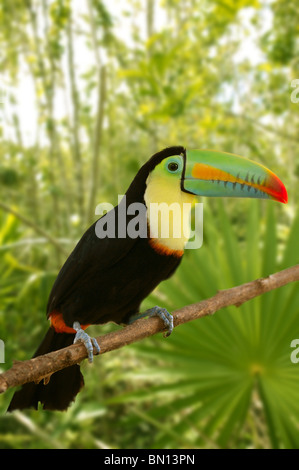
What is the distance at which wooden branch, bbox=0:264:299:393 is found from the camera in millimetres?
691

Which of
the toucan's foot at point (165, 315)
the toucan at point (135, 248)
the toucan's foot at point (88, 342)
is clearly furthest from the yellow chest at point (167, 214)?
the toucan's foot at point (88, 342)

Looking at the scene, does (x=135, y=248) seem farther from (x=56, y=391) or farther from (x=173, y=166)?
(x=56, y=391)

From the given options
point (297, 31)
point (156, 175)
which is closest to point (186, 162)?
point (156, 175)

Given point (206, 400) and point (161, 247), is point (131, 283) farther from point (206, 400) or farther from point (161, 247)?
point (206, 400)

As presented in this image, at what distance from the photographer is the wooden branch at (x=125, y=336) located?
2.27 ft

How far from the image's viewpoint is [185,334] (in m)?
1.55

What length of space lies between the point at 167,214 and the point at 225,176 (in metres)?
0.19

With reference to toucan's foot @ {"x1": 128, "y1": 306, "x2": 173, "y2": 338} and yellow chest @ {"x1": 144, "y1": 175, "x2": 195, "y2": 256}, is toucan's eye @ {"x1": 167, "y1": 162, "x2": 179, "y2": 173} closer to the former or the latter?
yellow chest @ {"x1": 144, "y1": 175, "x2": 195, "y2": 256}

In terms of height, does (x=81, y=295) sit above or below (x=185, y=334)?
below

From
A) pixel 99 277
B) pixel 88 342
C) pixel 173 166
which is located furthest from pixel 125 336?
pixel 173 166

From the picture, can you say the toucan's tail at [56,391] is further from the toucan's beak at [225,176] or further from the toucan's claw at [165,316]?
the toucan's beak at [225,176]

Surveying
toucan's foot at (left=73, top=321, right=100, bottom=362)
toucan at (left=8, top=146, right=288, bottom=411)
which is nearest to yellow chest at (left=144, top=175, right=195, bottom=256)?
toucan at (left=8, top=146, right=288, bottom=411)
